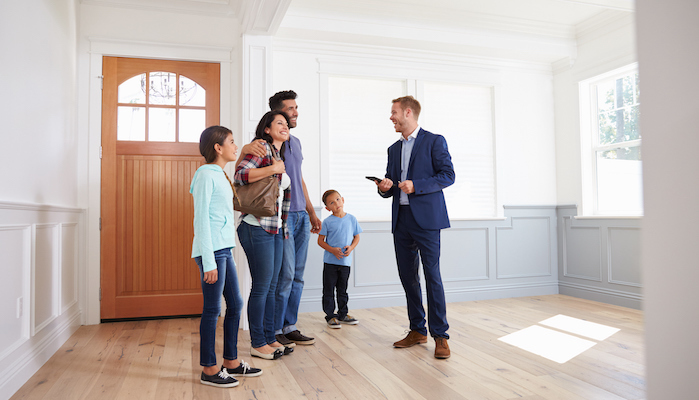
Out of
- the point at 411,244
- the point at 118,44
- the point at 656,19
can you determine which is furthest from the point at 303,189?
the point at 656,19

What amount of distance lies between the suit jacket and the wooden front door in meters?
2.03

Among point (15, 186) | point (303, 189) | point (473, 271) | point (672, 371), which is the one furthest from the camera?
point (473, 271)

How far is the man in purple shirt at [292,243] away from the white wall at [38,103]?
135 centimetres

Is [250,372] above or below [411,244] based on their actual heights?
below

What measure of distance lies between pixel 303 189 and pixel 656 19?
2.49m

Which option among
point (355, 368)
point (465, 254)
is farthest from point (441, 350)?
point (465, 254)

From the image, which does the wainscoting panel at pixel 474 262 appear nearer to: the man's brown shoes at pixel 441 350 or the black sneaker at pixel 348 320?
the black sneaker at pixel 348 320

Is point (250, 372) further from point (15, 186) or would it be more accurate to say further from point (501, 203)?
point (501, 203)

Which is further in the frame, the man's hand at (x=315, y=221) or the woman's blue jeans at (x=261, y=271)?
the man's hand at (x=315, y=221)

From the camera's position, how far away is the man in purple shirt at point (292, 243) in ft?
8.82

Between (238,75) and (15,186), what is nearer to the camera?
(15,186)

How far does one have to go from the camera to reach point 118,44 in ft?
12.3

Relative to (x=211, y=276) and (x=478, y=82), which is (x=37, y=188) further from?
(x=478, y=82)

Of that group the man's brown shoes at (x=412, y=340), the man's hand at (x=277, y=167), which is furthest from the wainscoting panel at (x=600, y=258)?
the man's hand at (x=277, y=167)
